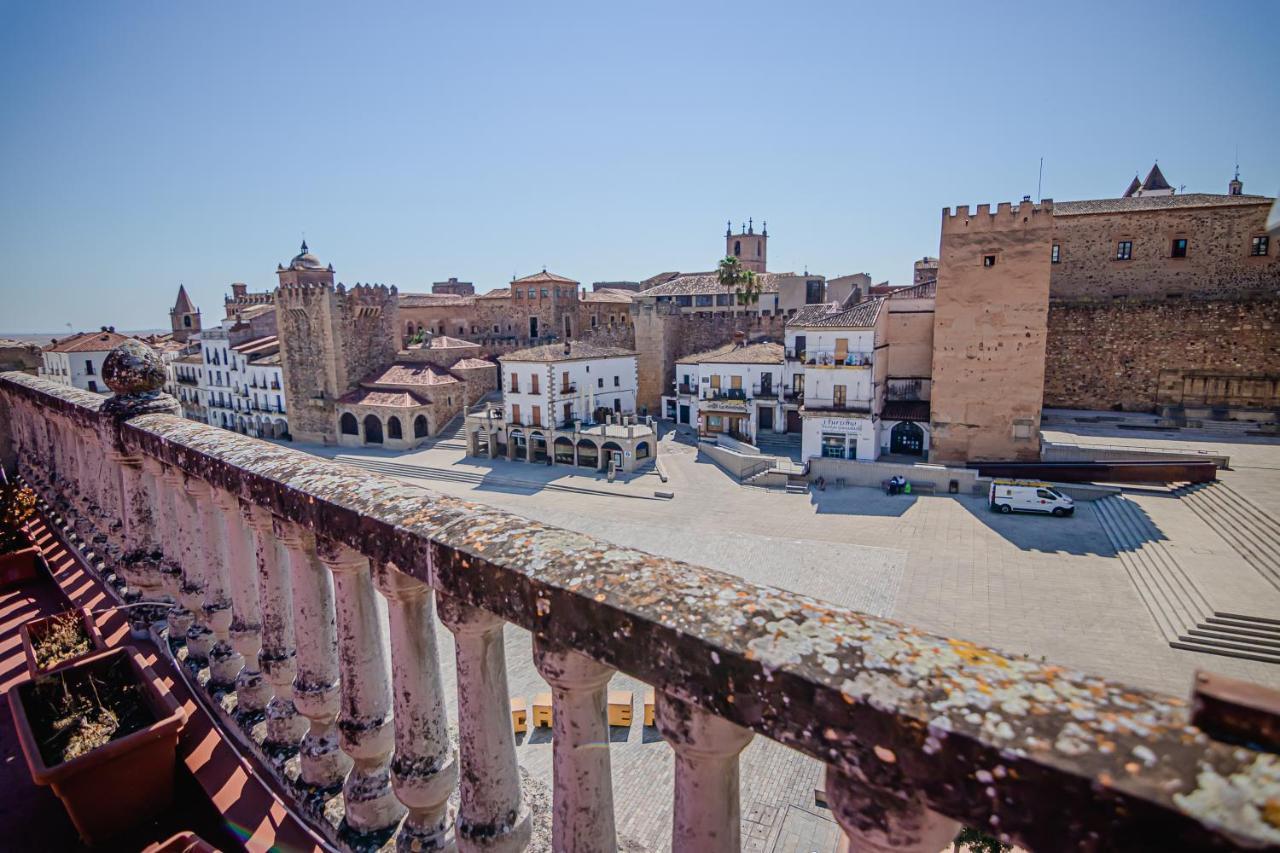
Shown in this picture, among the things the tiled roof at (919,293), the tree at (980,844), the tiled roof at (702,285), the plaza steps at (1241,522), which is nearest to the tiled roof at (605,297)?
the tiled roof at (702,285)

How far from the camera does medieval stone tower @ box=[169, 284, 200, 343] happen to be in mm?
68812

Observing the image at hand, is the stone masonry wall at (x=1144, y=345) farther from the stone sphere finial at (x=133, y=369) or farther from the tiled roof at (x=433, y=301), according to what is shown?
the tiled roof at (x=433, y=301)

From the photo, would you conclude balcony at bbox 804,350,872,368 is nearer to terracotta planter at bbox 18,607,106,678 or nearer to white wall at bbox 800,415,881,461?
white wall at bbox 800,415,881,461

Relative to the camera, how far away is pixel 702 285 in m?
53.7

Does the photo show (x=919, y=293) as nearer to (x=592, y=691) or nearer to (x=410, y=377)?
(x=410, y=377)

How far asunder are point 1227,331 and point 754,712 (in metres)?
40.7

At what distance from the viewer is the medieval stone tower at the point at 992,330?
27.4m

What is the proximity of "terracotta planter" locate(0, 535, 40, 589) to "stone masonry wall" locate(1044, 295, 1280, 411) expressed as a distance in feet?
130

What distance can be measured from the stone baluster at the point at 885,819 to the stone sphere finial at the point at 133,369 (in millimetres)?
5254

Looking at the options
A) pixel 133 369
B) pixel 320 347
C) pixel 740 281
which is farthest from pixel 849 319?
pixel 320 347

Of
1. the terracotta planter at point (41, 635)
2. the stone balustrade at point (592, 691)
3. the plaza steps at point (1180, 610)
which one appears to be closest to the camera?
the stone balustrade at point (592, 691)

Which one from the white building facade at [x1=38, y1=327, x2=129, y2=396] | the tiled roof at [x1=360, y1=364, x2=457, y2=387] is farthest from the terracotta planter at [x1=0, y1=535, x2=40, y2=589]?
the white building facade at [x1=38, y1=327, x2=129, y2=396]

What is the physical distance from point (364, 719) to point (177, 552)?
2.67m

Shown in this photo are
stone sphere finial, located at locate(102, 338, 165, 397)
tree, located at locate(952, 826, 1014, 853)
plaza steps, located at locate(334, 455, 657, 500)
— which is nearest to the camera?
stone sphere finial, located at locate(102, 338, 165, 397)
